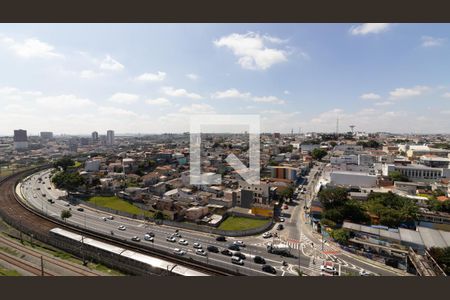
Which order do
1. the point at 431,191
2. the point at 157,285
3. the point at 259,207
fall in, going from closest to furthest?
the point at 157,285
the point at 259,207
the point at 431,191

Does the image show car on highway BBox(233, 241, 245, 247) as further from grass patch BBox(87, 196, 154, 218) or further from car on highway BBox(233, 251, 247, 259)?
grass patch BBox(87, 196, 154, 218)

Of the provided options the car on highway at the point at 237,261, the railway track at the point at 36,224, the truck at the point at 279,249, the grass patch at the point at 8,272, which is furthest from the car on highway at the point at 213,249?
the grass patch at the point at 8,272

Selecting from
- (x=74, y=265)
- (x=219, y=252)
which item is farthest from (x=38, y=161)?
(x=219, y=252)

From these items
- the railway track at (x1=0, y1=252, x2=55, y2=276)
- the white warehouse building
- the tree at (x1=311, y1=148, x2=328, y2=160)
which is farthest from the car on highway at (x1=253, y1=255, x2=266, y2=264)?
the tree at (x1=311, y1=148, x2=328, y2=160)

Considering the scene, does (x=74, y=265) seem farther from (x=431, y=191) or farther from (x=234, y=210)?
(x=431, y=191)

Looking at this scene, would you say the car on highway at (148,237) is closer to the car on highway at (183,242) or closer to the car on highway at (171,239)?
the car on highway at (171,239)

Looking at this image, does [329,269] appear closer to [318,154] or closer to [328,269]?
[328,269]
